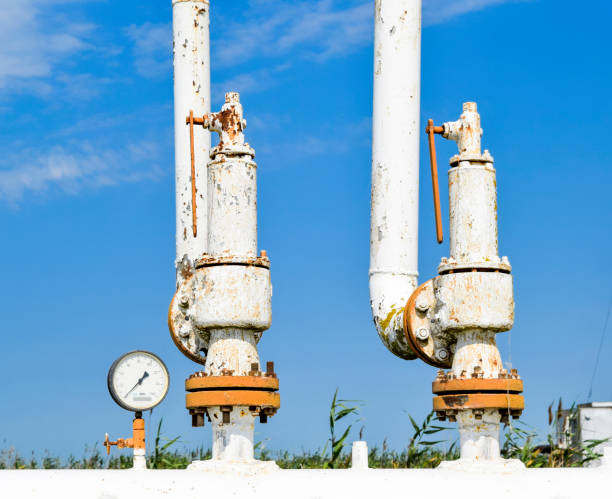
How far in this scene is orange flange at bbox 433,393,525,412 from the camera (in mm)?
9445

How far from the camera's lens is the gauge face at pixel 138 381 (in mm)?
10047

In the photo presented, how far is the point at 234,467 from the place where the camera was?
9.16 m

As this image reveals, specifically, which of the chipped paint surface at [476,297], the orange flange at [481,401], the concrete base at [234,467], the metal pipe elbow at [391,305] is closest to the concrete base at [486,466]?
the chipped paint surface at [476,297]

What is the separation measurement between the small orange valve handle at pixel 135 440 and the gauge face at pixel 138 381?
0.51 feet

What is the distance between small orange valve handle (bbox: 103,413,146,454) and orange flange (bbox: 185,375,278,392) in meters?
0.79

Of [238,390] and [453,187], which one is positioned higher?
[453,187]

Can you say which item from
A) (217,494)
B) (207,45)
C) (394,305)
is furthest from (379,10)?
(217,494)

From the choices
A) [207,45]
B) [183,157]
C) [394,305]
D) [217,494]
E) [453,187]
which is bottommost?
[217,494]

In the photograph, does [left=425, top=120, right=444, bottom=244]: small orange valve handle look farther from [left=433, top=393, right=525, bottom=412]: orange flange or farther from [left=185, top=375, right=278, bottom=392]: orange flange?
[left=185, top=375, right=278, bottom=392]: orange flange

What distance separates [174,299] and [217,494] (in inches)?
86.0

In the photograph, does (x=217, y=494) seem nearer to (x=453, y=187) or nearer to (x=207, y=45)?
(x=453, y=187)

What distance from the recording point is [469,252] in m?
9.69

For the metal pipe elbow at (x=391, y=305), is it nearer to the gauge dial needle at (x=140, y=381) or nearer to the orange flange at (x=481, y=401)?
the orange flange at (x=481, y=401)

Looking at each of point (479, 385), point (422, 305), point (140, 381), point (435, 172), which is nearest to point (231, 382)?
point (140, 381)
